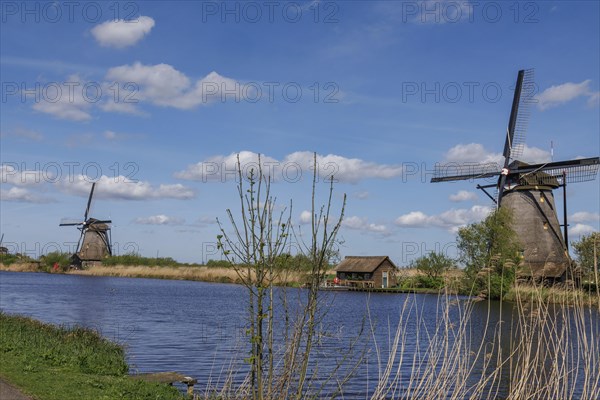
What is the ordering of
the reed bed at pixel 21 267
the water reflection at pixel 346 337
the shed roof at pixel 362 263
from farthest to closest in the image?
the reed bed at pixel 21 267, the shed roof at pixel 362 263, the water reflection at pixel 346 337

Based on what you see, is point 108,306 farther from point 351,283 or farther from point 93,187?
point 93,187

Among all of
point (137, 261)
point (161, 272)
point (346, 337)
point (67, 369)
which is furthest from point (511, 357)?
point (137, 261)

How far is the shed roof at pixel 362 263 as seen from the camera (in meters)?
65.8

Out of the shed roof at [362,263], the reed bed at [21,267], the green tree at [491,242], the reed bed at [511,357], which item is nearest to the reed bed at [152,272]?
the reed bed at [21,267]

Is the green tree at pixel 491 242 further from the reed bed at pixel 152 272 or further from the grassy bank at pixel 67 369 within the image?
the reed bed at pixel 152 272

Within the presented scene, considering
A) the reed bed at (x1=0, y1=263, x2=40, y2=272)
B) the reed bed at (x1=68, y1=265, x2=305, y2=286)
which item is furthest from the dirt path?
the reed bed at (x1=0, y1=263, x2=40, y2=272)

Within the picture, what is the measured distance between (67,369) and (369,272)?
5573cm

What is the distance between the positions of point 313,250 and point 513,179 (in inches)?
1757

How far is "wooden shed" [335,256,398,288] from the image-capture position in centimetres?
6562

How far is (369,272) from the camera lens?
6562cm

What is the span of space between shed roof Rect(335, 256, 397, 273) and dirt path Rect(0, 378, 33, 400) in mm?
57425

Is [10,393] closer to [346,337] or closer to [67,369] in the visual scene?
[67,369]

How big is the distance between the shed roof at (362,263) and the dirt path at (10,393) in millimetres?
57425

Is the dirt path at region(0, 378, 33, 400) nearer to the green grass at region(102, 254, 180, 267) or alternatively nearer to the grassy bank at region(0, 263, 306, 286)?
the grassy bank at region(0, 263, 306, 286)
